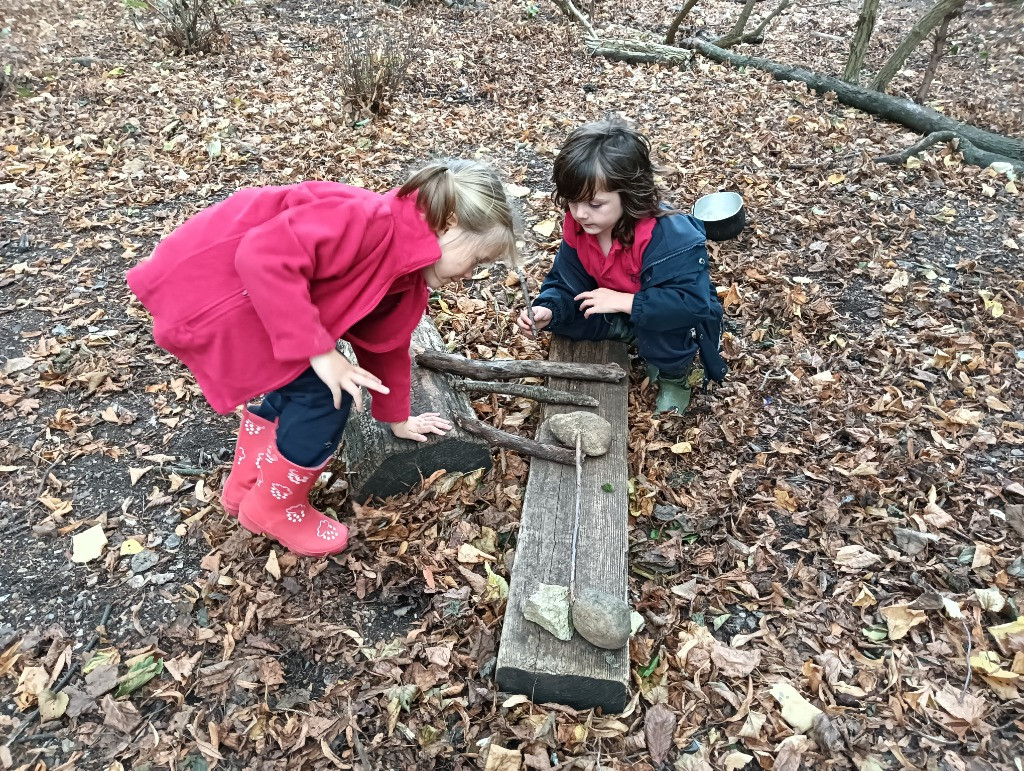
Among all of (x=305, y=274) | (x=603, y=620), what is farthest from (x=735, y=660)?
(x=305, y=274)

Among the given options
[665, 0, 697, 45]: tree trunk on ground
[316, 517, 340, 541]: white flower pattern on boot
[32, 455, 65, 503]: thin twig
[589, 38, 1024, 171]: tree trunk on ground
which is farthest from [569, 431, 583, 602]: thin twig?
A: [665, 0, 697, 45]: tree trunk on ground

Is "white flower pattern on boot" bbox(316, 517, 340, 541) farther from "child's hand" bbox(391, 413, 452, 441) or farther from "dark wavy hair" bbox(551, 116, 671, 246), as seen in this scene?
"dark wavy hair" bbox(551, 116, 671, 246)

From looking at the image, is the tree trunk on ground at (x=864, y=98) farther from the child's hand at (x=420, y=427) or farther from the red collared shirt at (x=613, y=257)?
the child's hand at (x=420, y=427)

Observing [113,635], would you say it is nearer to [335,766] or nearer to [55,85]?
[335,766]

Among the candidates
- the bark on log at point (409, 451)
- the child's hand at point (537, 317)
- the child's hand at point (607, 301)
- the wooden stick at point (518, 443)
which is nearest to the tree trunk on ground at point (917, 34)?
the child's hand at point (607, 301)

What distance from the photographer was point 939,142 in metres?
5.69

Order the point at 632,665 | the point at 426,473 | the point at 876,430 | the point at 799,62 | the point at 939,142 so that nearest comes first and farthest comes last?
the point at 632,665, the point at 426,473, the point at 876,430, the point at 939,142, the point at 799,62

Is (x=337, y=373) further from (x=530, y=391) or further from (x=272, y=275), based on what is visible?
(x=530, y=391)

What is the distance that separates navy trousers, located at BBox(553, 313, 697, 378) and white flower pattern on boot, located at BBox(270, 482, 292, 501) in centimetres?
166

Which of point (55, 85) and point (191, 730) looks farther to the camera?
point (55, 85)

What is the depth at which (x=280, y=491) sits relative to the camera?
2498 millimetres

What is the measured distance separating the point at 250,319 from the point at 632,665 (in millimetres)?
1763

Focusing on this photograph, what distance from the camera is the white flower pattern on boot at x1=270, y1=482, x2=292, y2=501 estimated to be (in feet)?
8.14

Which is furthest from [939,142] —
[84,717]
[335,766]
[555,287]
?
[84,717]
